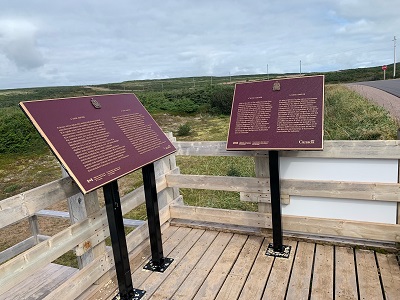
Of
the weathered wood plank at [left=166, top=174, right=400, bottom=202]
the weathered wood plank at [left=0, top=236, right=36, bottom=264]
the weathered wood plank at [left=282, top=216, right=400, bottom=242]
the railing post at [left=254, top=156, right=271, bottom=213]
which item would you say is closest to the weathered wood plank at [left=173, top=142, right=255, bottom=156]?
the railing post at [left=254, top=156, right=271, bottom=213]

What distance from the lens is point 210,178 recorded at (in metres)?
4.53

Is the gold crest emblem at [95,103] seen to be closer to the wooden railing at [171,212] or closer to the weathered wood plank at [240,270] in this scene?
the wooden railing at [171,212]

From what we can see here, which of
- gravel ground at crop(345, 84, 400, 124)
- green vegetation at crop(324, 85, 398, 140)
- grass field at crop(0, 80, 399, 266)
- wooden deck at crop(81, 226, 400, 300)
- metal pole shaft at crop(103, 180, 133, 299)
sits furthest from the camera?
gravel ground at crop(345, 84, 400, 124)

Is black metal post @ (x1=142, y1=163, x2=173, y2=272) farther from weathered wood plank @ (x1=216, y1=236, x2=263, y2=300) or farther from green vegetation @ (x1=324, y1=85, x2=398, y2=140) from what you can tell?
green vegetation @ (x1=324, y1=85, x2=398, y2=140)

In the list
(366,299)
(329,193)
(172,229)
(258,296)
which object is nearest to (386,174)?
(329,193)

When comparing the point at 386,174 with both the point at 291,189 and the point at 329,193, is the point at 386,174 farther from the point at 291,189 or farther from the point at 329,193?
the point at 291,189

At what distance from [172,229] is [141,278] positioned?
122cm

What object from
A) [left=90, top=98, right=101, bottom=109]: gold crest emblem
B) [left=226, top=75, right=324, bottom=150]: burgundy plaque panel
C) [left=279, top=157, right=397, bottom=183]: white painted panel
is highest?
[left=90, top=98, right=101, bottom=109]: gold crest emblem

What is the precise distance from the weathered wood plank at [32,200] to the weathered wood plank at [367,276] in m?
2.92

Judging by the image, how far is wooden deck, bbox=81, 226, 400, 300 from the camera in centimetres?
323

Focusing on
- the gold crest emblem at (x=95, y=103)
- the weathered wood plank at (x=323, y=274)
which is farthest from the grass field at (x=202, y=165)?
the gold crest emblem at (x=95, y=103)

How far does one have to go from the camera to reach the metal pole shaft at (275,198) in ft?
12.2

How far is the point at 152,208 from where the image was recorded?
12.2ft

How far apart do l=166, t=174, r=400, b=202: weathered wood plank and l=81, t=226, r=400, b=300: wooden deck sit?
2.15 feet
